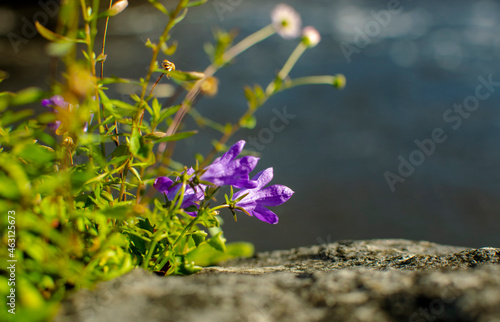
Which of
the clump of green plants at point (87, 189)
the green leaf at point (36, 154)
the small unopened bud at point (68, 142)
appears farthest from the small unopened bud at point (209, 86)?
the green leaf at point (36, 154)

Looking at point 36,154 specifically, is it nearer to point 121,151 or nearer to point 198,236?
point 121,151

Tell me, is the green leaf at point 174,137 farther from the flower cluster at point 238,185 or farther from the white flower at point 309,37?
the white flower at point 309,37

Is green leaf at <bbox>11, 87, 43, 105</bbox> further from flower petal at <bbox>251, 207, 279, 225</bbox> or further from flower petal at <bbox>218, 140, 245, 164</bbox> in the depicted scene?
flower petal at <bbox>251, 207, 279, 225</bbox>

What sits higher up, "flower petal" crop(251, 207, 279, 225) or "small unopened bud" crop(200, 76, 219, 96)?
"small unopened bud" crop(200, 76, 219, 96)

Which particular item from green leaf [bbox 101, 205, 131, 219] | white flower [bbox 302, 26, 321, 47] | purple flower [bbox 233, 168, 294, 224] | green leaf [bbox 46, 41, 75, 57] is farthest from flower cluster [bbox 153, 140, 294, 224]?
white flower [bbox 302, 26, 321, 47]

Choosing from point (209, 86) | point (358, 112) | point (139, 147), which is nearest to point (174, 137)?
point (139, 147)

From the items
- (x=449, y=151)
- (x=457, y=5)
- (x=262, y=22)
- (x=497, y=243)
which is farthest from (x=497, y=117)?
(x=457, y=5)
